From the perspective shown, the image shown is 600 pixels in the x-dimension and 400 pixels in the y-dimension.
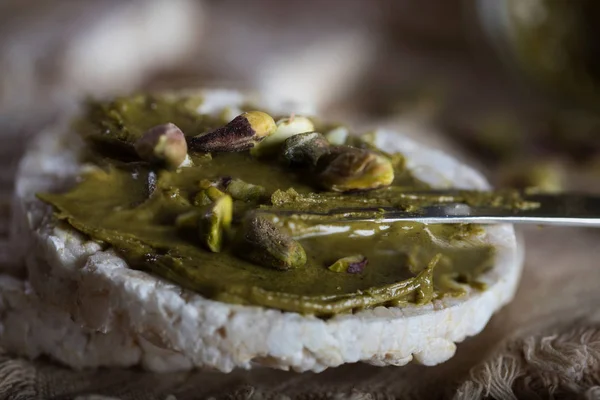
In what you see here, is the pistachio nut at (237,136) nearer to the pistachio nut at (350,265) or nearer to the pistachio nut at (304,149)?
the pistachio nut at (304,149)

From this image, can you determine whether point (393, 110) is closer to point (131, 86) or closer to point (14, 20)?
point (131, 86)

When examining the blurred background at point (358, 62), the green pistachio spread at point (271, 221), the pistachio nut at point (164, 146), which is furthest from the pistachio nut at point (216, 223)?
the blurred background at point (358, 62)

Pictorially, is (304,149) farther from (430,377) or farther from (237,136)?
(430,377)

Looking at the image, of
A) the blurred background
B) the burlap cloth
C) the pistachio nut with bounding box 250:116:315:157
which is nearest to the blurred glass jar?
the blurred background

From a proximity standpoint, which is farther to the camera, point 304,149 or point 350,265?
point 304,149

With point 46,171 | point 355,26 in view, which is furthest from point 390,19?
point 46,171

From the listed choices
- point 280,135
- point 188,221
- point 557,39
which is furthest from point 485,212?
point 557,39
